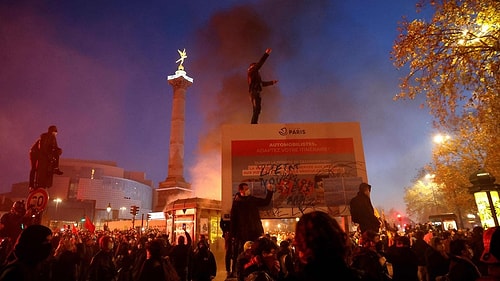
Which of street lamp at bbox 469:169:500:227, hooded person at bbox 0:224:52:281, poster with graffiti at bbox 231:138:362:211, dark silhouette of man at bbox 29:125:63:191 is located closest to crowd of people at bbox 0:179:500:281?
hooded person at bbox 0:224:52:281

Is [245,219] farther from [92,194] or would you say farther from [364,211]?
[92,194]

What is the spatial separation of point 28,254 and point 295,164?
5.54 m

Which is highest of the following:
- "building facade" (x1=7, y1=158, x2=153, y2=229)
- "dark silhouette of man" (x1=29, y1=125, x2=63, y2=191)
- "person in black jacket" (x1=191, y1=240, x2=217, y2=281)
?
"building facade" (x1=7, y1=158, x2=153, y2=229)

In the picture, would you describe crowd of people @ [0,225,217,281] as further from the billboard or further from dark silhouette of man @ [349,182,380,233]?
dark silhouette of man @ [349,182,380,233]

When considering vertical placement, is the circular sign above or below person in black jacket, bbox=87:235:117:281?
above

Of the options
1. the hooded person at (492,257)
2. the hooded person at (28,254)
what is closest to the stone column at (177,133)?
the hooded person at (28,254)

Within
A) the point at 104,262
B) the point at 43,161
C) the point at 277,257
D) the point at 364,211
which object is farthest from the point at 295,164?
the point at 43,161

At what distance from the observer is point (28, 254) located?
2.86m

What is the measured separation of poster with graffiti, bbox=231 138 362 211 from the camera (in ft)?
23.5

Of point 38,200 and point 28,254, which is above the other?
point 38,200

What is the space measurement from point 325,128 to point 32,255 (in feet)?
20.8

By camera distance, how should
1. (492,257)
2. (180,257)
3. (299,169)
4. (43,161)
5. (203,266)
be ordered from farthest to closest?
(180,257) < (43,161) < (203,266) < (299,169) < (492,257)

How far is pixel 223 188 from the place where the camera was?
23.9 feet

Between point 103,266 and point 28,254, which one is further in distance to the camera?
point 103,266
